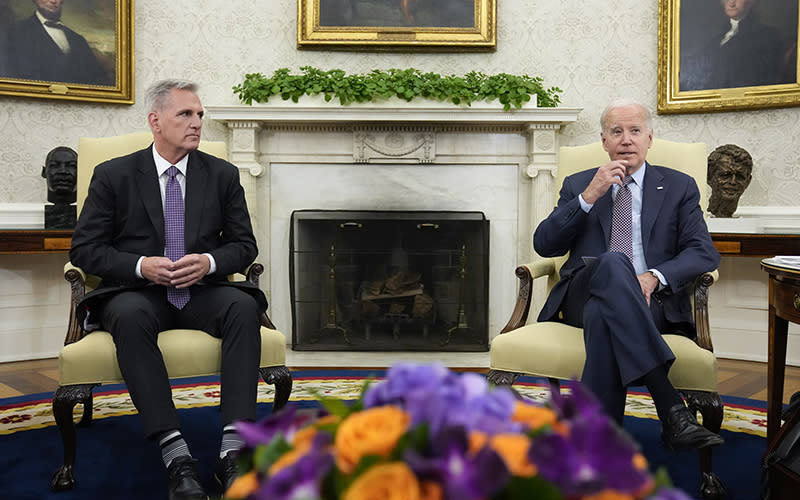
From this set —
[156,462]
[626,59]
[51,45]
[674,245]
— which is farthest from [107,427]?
[626,59]

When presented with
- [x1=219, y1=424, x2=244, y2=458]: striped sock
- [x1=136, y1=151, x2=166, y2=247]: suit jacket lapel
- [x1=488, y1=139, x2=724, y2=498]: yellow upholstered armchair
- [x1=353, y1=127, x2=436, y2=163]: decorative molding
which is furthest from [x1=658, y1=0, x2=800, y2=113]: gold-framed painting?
[x1=219, y1=424, x2=244, y2=458]: striped sock

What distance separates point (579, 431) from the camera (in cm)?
63

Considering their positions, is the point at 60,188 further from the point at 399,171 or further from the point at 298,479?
the point at 298,479

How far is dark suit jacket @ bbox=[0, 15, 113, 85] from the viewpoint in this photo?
4207mm

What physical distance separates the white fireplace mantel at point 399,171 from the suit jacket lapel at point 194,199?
5.99ft

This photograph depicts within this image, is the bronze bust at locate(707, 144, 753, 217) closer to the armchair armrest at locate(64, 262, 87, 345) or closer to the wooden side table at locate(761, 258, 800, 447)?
the wooden side table at locate(761, 258, 800, 447)

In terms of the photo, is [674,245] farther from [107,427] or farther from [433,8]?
[433,8]

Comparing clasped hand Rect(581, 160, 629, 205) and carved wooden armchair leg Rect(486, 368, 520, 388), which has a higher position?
clasped hand Rect(581, 160, 629, 205)

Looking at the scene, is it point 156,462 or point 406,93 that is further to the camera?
point 406,93

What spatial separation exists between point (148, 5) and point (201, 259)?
3.06 metres

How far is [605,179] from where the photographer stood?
2.47 metres

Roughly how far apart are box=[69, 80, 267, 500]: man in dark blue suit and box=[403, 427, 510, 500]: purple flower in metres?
1.60

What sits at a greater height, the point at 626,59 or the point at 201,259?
the point at 626,59

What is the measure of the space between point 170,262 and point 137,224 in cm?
29
